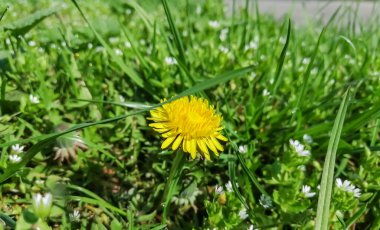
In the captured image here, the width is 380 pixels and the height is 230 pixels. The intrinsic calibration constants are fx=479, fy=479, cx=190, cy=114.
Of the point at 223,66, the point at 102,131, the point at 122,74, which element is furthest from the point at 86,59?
the point at 223,66

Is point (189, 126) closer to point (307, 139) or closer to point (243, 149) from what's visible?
point (243, 149)

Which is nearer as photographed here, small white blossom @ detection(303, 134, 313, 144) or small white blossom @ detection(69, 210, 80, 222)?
small white blossom @ detection(69, 210, 80, 222)

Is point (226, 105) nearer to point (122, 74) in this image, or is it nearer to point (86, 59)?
point (122, 74)

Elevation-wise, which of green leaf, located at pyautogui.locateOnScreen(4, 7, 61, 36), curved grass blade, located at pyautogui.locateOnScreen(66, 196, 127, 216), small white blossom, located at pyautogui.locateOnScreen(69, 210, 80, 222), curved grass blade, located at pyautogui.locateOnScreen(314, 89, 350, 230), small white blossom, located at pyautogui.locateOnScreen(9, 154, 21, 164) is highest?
green leaf, located at pyautogui.locateOnScreen(4, 7, 61, 36)

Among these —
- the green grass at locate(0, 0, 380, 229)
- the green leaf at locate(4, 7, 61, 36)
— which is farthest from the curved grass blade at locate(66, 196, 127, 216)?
the green leaf at locate(4, 7, 61, 36)

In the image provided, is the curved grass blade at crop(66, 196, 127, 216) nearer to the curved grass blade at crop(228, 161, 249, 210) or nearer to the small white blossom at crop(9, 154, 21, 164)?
the small white blossom at crop(9, 154, 21, 164)

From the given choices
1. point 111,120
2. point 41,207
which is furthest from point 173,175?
point 41,207

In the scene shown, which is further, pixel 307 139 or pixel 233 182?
pixel 307 139
